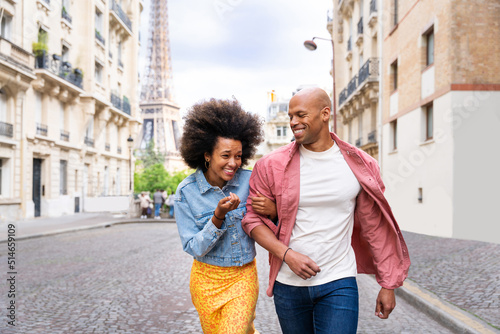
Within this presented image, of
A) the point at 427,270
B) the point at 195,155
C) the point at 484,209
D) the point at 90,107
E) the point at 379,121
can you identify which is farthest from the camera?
the point at 90,107

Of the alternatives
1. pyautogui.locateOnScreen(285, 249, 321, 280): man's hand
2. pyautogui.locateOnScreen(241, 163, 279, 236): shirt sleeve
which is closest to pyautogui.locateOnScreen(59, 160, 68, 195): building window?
pyautogui.locateOnScreen(241, 163, 279, 236): shirt sleeve

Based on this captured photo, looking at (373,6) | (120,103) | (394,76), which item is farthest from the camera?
(120,103)

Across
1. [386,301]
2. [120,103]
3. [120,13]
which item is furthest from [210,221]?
[120,13]

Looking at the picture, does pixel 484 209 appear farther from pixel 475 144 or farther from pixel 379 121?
pixel 379 121

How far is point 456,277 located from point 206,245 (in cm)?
582

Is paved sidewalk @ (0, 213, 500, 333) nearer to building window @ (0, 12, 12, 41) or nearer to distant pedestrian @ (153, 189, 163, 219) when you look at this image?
distant pedestrian @ (153, 189, 163, 219)

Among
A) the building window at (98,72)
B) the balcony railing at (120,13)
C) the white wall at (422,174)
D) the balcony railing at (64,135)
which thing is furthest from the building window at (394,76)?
the balcony railing at (120,13)

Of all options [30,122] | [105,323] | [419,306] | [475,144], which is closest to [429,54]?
[475,144]

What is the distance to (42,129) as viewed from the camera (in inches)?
961

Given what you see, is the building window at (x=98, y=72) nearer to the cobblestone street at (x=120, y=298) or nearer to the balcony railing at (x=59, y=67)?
the balcony railing at (x=59, y=67)

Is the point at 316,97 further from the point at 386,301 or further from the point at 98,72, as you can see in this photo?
the point at 98,72

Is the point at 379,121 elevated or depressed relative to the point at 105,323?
elevated

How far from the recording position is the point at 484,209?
44.6 feet

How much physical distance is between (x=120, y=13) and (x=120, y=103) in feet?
21.6
